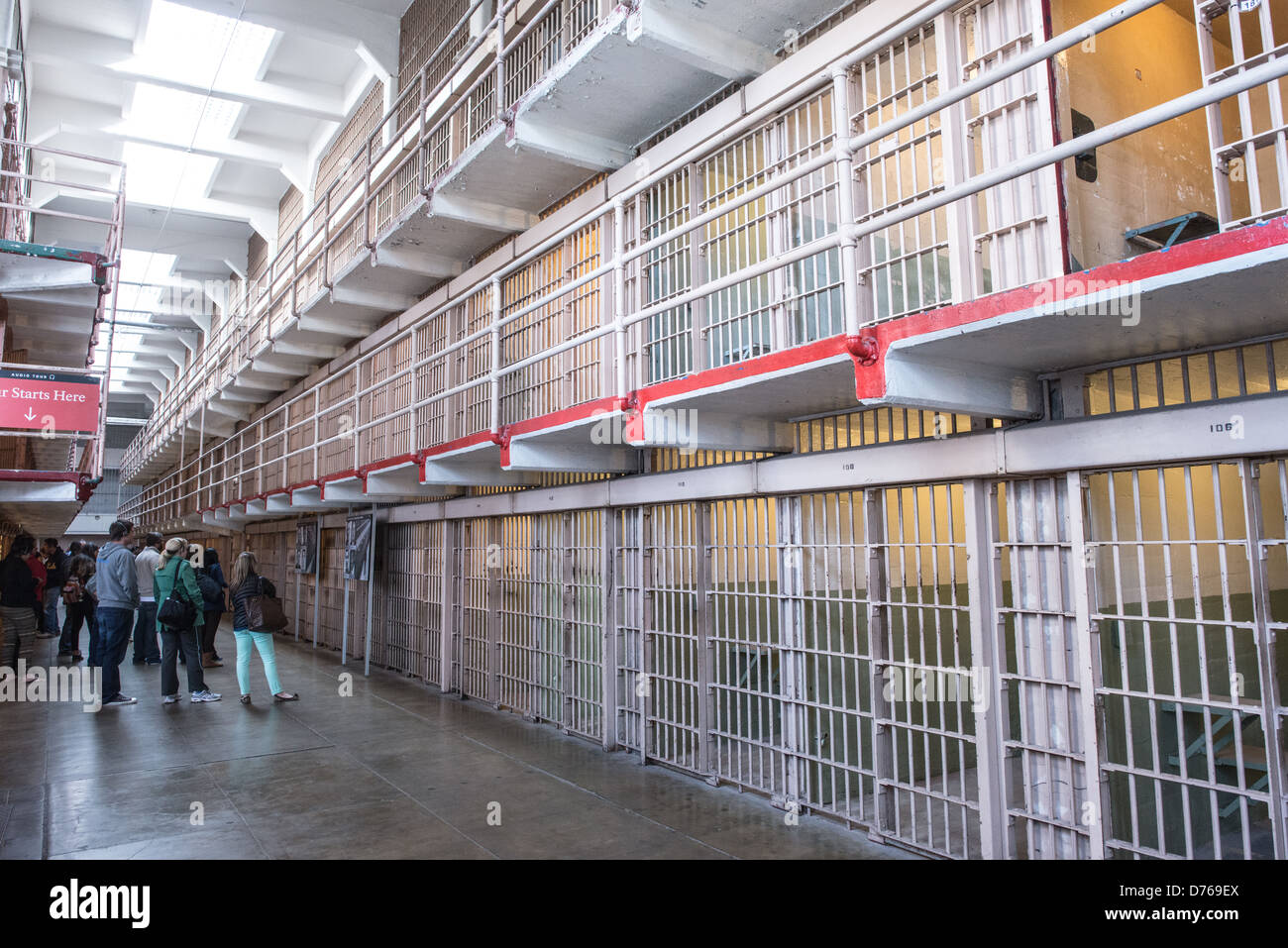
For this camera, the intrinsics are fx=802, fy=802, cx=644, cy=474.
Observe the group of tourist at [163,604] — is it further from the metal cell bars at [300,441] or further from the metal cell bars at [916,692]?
the metal cell bars at [916,692]

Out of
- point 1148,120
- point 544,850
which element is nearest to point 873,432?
point 1148,120

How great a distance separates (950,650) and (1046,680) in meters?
3.13

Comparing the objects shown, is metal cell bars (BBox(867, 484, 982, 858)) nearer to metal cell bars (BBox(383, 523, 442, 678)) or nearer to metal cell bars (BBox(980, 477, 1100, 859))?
metal cell bars (BBox(980, 477, 1100, 859))

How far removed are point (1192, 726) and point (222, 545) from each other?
23446 millimetres

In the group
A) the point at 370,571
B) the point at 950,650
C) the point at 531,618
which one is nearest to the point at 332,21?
the point at 370,571

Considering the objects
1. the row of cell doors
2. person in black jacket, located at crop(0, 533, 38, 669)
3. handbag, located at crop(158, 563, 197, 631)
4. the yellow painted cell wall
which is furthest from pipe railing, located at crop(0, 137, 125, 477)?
the yellow painted cell wall

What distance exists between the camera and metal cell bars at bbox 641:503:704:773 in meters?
6.54

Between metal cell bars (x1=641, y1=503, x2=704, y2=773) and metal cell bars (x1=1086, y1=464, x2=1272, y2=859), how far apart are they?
296cm

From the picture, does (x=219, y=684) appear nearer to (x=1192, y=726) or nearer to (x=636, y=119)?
(x=636, y=119)

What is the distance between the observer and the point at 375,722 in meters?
8.24

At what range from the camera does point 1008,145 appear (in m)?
4.32

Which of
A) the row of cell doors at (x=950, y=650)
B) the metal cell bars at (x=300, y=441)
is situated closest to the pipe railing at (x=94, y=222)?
the row of cell doors at (x=950, y=650)

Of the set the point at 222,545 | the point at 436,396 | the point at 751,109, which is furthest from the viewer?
the point at 222,545

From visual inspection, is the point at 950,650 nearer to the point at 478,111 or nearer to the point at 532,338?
the point at 532,338
